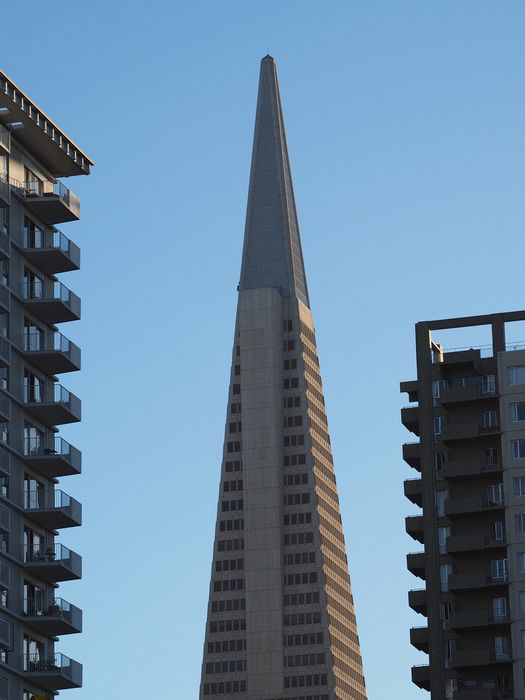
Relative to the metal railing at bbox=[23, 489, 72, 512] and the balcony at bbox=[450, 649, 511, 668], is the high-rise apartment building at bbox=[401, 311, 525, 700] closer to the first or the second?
the balcony at bbox=[450, 649, 511, 668]

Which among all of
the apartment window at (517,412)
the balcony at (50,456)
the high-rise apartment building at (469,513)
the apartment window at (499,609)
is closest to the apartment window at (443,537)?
the high-rise apartment building at (469,513)

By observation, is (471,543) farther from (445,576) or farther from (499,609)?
(499,609)

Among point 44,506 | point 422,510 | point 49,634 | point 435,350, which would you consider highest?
point 435,350

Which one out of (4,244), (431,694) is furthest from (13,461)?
(431,694)

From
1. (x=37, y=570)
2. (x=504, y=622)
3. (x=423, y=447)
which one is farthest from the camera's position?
(x=423, y=447)

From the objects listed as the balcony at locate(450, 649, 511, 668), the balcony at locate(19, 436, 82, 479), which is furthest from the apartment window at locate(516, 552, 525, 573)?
the balcony at locate(19, 436, 82, 479)

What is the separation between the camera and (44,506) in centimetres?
10394

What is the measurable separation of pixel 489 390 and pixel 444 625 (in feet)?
56.6

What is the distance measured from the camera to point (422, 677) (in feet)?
435

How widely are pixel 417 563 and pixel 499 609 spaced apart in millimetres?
7226

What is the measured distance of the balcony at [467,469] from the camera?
135 metres

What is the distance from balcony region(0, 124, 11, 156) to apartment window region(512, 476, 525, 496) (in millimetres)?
45771

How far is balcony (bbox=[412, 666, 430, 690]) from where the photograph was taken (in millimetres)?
132375

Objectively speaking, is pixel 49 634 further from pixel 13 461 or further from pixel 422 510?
pixel 422 510
